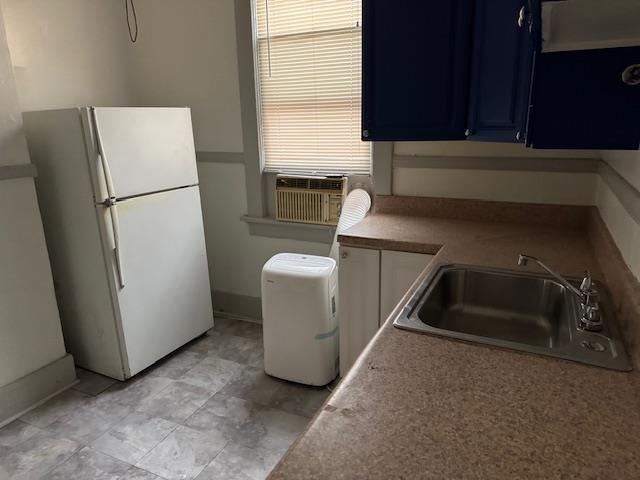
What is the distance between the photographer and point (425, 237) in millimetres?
1932

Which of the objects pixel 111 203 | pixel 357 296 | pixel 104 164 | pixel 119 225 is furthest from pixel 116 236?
pixel 357 296

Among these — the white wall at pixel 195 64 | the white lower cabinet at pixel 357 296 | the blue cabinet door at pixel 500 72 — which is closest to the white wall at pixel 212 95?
the white wall at pixel 195 64

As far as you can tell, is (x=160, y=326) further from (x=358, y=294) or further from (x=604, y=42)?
(x=604, y=42)

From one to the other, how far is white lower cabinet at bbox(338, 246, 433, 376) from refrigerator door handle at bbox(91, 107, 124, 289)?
4.03ft

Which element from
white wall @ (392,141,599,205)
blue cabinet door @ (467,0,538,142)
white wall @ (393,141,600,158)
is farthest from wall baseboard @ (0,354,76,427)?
blue cabinet door @ (467,0,538,142)

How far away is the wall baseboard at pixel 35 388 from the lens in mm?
2254

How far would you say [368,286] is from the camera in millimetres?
2025

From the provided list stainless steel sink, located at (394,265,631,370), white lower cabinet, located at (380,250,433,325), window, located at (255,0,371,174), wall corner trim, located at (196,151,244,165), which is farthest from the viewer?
wall corner trim, located at (196,151,244,165)

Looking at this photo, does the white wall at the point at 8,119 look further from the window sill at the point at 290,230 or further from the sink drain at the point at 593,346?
the sink drain at the point at 593,346

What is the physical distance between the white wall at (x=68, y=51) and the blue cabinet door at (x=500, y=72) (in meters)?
2.49

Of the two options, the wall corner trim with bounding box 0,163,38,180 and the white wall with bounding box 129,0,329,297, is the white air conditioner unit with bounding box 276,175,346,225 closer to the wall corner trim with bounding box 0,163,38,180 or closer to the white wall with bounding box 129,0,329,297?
the white wall with bounding box 129,0,329,297

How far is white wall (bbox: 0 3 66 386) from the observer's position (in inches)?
86.3

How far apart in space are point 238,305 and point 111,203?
4.49ft

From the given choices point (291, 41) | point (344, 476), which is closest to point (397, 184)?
point (291, 41)
